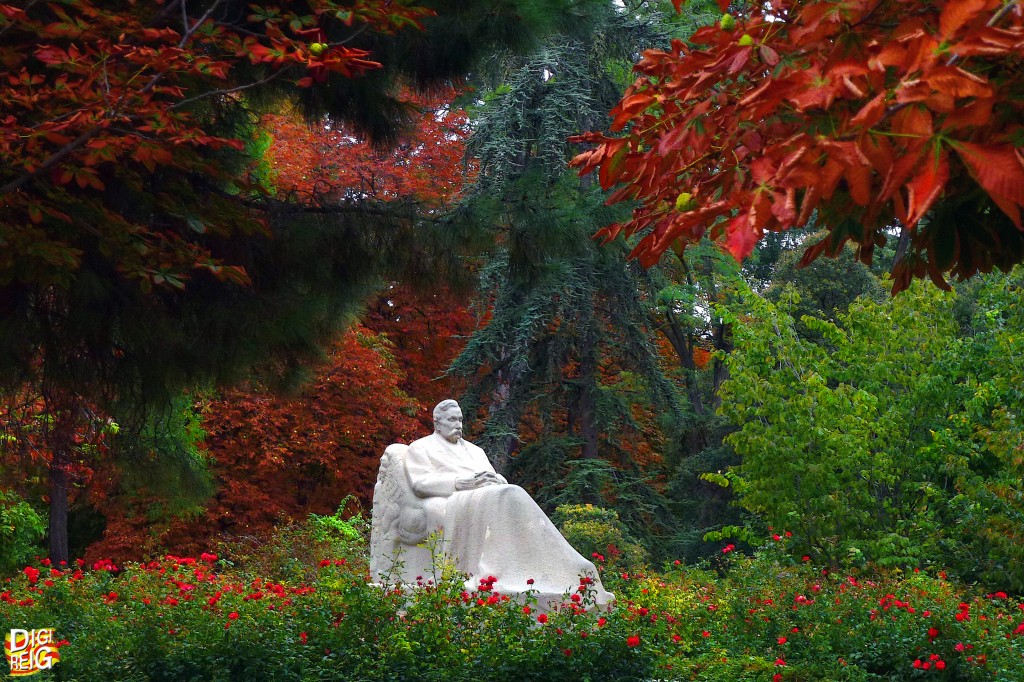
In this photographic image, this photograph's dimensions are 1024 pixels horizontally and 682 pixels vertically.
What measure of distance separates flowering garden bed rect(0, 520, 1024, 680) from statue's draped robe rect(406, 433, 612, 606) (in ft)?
1.79

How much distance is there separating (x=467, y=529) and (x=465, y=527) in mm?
22

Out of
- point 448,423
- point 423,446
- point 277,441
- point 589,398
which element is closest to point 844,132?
point 423,446

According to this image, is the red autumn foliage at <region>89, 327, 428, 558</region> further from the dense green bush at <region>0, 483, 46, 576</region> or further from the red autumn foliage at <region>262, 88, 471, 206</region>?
the red autumn foliage at <region>262, 88, 471, 206</region>

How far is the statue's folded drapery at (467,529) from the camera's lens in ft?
25.4

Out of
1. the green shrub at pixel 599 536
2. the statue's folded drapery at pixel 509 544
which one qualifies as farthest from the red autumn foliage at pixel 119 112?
the green shrub at pixel 599 536

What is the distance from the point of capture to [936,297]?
1182 centimetres

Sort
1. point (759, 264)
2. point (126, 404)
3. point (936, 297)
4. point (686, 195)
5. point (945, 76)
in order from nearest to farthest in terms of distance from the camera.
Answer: point (945, 76)
point (686, 195)
point (126, 404)
point (936, 297)
point (759, 264)

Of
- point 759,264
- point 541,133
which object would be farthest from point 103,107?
point 759,264

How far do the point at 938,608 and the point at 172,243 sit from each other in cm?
488

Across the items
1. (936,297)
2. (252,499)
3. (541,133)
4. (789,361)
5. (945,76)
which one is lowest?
(252,499)

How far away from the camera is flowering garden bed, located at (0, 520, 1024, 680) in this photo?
5793 mm

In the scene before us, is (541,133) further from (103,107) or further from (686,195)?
(686,195)

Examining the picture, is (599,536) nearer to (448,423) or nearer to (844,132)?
(448,423)

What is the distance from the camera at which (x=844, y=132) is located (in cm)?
185
